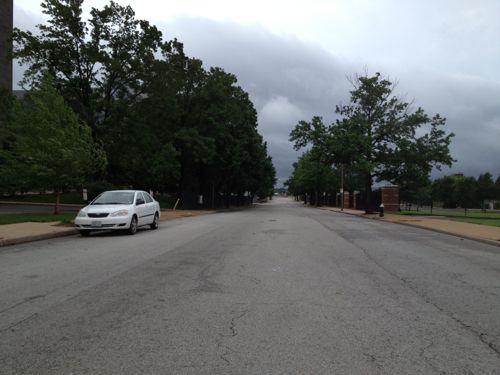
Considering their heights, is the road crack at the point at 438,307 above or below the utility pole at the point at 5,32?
below

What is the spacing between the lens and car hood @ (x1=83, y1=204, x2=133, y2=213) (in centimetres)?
1612

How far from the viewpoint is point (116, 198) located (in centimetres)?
1769

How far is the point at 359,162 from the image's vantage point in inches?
1350

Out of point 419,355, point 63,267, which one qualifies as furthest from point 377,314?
point 63,267

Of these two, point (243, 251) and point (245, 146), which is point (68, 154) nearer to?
point (243, 251)

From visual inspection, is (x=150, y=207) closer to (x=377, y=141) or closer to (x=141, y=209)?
(x=141, y=209)

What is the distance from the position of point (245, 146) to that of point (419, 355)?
49224 millimetres

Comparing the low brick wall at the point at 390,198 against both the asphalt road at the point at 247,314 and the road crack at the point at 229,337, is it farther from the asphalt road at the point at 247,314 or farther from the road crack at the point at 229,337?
the road crack at the point at 229,337

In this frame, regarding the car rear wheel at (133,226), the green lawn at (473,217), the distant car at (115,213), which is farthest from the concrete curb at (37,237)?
the green lawn at (473,217)

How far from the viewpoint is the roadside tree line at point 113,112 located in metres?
20.7

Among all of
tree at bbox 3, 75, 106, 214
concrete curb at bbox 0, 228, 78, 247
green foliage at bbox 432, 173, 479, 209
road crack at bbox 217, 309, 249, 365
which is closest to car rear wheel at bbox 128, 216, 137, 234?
concrete curb at bbox 0, 228, 78, 247

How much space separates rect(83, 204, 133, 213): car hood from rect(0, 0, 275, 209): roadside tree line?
4.21 metres

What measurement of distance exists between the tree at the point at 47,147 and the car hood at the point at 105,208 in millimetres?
4207

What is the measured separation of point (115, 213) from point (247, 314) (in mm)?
11177
